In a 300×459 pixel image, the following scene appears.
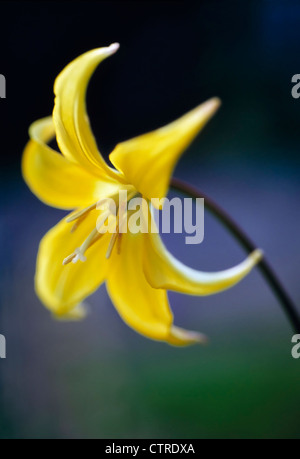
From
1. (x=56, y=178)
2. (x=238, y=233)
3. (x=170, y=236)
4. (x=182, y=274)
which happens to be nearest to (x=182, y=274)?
(x=182, y=274)

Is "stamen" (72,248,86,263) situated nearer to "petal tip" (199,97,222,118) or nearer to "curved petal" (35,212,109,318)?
"curved petal" (35,212,109,318)

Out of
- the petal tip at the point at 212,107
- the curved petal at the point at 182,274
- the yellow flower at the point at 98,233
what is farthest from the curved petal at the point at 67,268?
the petal tip at the point at 212,107

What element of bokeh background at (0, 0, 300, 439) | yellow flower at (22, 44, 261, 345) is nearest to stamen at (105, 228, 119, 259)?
yellow flower at (22, 44, 261, 345)

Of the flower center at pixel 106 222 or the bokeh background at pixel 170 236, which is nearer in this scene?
the flower center at pixel 106 222

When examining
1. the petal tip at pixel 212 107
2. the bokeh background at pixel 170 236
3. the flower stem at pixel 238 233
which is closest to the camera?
the petal tip at pixel 212 107

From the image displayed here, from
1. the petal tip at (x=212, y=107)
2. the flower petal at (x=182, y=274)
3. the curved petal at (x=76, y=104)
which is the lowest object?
the flower petal at (x=182, y=274)

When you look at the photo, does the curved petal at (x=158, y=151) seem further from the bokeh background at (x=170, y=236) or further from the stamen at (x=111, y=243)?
the bokeh background at (x=170, y=236)

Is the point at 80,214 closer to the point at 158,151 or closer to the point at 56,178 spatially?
the point at 56,178

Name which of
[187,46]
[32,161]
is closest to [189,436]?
[32,161]
